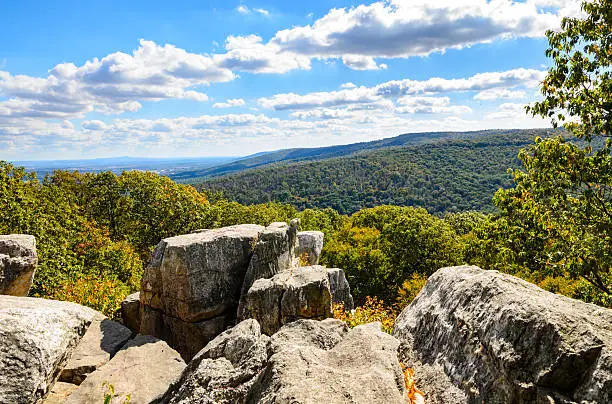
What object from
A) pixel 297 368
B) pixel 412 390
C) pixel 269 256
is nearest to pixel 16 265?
pixel 269 256

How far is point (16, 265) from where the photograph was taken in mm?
16328

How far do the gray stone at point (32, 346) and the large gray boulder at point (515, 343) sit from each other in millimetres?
9484

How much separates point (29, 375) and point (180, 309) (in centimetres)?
1069

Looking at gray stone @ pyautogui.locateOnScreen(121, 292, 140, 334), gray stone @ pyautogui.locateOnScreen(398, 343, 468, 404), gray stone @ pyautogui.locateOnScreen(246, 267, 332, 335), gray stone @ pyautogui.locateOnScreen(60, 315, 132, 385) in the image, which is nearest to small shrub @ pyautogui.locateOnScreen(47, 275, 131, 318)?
gray stone @ pyautogui.locateOnScreen(121, 292, 140, 334)

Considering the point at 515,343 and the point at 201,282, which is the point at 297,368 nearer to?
the point at 515,343

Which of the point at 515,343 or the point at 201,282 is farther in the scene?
the point at 201,282

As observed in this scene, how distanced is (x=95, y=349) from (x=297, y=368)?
12.6 meters

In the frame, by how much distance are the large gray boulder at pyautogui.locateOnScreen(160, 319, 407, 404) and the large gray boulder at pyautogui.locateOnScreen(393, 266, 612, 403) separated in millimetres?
1210

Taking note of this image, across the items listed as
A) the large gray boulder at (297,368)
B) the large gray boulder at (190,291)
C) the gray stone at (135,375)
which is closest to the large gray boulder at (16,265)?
the large gray boulder at (190,291)

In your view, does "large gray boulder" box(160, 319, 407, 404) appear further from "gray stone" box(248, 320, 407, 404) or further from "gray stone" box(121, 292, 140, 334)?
"gray stone" box(121, 292, 140, 334)

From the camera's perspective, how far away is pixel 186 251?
2011 centimetres

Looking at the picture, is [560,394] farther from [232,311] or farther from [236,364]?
[232,311]

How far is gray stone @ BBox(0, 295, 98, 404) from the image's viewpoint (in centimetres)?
937

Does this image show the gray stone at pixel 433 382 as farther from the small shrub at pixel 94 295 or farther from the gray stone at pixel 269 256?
the small shrub at pixel 94 295
